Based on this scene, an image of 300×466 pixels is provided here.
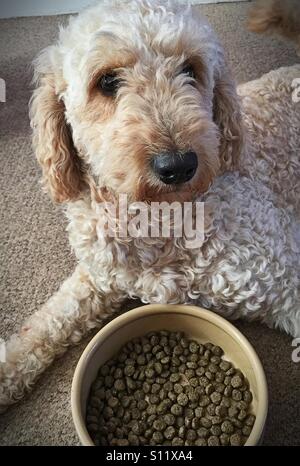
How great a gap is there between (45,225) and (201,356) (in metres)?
0.71

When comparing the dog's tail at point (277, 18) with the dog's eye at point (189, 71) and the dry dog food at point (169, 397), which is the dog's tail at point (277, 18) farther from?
the dry dog food at point (169, 397)

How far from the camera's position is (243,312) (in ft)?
3.77

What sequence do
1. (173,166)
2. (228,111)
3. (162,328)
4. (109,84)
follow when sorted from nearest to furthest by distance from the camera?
(173,166) < (109,84) < (228,111) < (162,328)

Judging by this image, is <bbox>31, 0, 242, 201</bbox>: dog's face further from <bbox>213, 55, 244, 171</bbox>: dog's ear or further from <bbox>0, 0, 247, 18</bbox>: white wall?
<bbox>0, 0, 247, 18</bbox>: white wall

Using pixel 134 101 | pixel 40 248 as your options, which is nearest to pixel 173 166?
pixel 134 101

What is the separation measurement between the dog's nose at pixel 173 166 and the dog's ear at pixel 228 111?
0.75ft

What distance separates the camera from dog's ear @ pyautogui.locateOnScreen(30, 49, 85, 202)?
1.00 m

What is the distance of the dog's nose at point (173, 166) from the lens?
84cm

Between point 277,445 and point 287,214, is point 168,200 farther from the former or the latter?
point 277,445

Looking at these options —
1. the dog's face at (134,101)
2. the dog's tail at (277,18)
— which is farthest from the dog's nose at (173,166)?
the dog's tail at (277,18)

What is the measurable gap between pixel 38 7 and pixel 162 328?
175 cm

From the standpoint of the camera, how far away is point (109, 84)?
94cm

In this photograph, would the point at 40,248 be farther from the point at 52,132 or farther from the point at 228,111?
the point at 228,111
